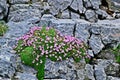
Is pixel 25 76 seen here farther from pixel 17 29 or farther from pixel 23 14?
pixel 23 14

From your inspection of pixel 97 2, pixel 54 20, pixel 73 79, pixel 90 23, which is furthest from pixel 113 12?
pixel 73 79

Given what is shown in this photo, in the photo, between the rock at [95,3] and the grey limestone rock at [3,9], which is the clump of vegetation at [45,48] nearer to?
the grey limestone rock at [3,9]

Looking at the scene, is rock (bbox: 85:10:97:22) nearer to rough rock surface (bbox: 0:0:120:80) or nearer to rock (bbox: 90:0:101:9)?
rough rock surface (bbox: 0:0:120:80)

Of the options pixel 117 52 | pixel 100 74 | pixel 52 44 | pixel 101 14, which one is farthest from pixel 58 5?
pixel 100 74

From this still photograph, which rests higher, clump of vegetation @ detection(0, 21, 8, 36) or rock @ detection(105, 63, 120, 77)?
clump of vegetation @ detection(0, 21, 8, 36)

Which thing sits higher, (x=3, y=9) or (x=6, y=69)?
(x=3, y=9)

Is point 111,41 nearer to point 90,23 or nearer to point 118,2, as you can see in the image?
point 90,23

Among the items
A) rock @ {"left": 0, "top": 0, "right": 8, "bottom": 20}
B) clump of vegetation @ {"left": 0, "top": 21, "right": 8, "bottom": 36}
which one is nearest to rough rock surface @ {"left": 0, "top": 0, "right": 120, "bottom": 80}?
rock @ {"left": 0, "top": 0, "right": 8, "bottom": 20}
